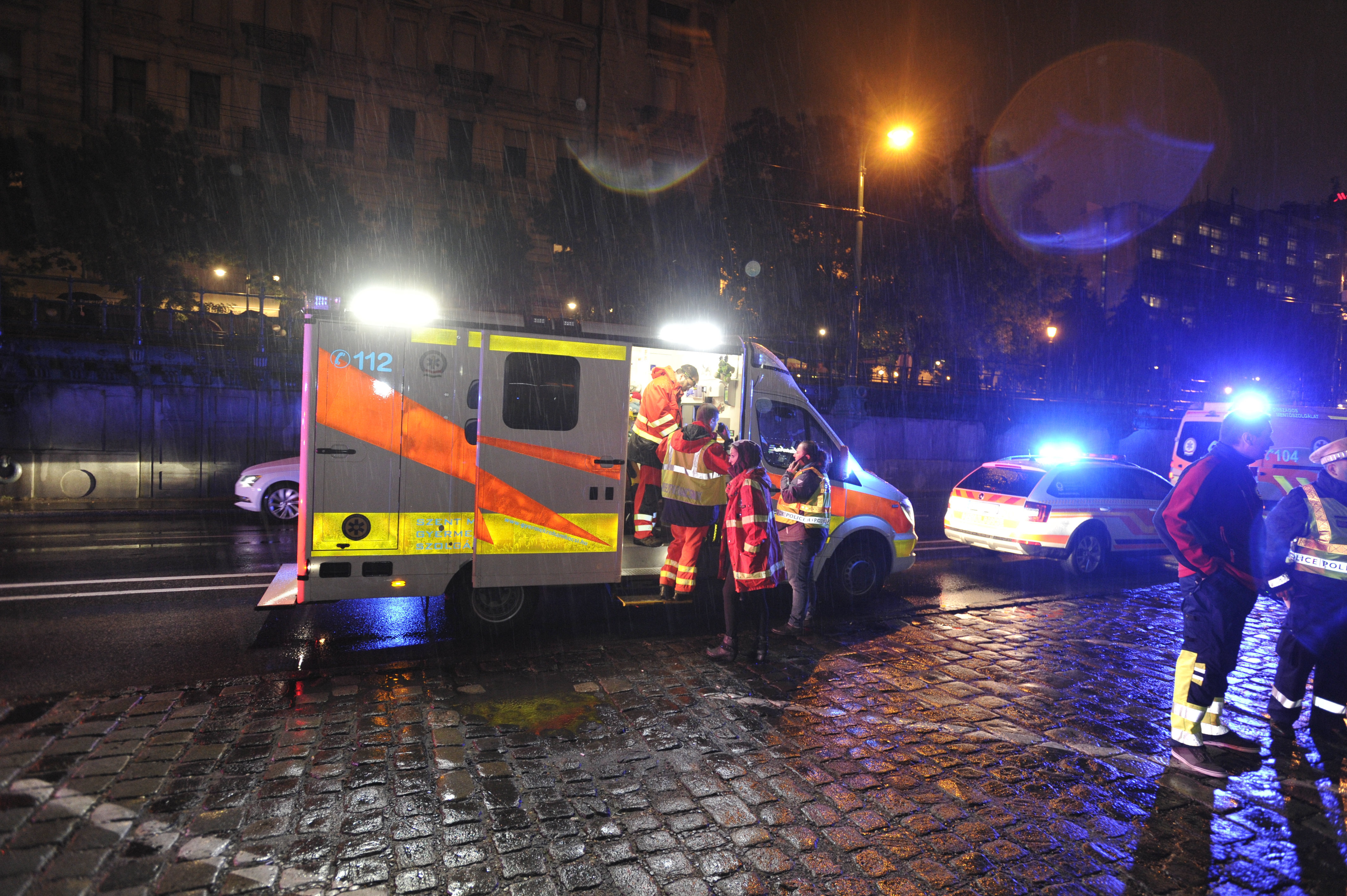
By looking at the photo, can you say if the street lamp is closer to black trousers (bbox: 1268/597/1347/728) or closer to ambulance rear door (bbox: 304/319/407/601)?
black trousers (bbox: 1268/597/1347/728)

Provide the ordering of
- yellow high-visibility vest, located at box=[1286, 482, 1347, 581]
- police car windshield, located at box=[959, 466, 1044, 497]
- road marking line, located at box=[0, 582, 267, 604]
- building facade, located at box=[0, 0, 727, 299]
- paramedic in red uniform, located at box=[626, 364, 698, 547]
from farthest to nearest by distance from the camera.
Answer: building facade, located at box=[0, 0, 727, 299], police car windshield, located at box=[959, 466, 1044, 497], paramedic in red uniform, located at box=[626, 364, 698, 547], road marking line, located at box=[0, 582, 267, 604], yellow high-visibility vest, located at box=[1286, 482, 1347, 581]

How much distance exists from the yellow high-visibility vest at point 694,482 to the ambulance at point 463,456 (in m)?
0.46

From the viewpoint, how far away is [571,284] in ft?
77.0

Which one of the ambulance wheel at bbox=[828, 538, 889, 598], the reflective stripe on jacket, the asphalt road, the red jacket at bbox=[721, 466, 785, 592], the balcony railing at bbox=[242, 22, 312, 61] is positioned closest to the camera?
the asphalt road

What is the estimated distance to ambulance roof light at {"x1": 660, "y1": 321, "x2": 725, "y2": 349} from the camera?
6840mm

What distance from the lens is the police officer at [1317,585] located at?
15.0 feet

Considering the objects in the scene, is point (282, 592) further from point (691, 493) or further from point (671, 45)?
point (671, 45)

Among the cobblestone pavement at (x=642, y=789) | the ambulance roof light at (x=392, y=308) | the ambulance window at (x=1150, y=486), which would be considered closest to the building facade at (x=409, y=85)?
the ambulance window at (x=1150, y=486)

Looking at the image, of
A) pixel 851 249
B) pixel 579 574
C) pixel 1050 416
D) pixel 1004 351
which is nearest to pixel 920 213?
pixel 851 249

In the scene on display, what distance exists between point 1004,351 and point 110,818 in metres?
28.0

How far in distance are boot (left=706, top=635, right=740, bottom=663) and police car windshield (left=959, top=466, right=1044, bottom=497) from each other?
561 cm

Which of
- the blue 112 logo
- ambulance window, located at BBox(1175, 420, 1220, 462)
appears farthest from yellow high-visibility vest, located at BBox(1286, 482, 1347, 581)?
ambulance window, located at BBox(1175, 420, 1220, 462)

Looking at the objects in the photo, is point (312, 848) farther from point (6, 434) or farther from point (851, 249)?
point (851, 249)

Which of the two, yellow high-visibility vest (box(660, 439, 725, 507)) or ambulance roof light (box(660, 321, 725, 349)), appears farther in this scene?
ambulance roof light (box(660, 321, 725, 349))
